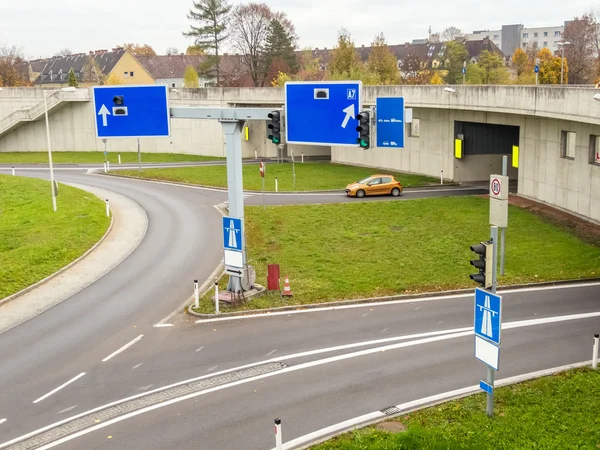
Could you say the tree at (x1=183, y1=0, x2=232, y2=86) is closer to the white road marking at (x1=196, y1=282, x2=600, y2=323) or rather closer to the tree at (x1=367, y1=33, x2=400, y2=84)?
the tree at (x1=367, y1=33, x2=400, y2=84)

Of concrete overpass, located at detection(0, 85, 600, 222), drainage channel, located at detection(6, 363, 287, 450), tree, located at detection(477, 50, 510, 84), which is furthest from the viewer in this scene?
tree, located at detection(477, 50, 510, 84)

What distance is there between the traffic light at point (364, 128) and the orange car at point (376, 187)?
63.3ft

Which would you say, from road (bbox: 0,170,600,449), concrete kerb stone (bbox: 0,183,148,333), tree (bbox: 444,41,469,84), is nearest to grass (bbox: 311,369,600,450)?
road (bbox: 0,170,600,449)

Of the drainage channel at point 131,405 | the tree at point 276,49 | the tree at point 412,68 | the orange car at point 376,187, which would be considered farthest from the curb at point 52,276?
the tree at point 412,68

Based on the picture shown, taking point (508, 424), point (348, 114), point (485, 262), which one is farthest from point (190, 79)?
point (508, 424)

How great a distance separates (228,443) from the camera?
12000 mm

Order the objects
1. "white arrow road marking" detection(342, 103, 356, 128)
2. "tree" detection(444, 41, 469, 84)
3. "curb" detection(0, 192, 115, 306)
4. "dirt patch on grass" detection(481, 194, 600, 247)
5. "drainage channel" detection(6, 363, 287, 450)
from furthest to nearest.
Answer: "tree" detection(444, 41, 469, 84), "dirt patch on grass" detection(481, 194, 600, 247), "curb" detection(0, 192, 115, 306), "white arrow road marking" detection(342, 103, 356, 128), "drainage channel" detection(6, 363, 287, 450)

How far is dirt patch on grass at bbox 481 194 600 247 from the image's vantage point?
2664 cm

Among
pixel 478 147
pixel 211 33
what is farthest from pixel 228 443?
pixel 211 33

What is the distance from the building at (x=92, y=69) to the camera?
10268cm

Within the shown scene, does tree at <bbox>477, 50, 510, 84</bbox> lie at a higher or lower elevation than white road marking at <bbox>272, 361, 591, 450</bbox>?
higher

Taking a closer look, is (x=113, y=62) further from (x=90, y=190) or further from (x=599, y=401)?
(x=599, y=401)

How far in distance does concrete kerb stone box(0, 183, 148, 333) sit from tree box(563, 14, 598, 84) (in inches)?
1945

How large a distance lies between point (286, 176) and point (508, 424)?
33123 mm
